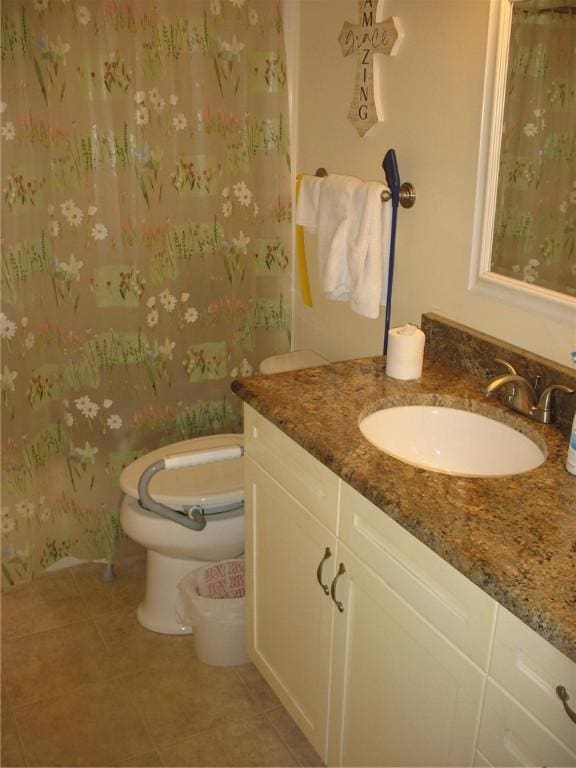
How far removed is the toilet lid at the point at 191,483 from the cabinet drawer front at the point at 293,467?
0.37m

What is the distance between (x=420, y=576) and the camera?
1225 millimetres

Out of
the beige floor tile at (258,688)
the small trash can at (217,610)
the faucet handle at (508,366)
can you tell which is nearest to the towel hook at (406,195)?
the faucet handle at (508,366)

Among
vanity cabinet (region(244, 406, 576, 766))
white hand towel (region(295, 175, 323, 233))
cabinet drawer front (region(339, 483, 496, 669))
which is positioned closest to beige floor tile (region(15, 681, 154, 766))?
vanity cabinet (region(244, 406, 576, 766))

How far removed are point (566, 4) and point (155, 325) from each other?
138 cm

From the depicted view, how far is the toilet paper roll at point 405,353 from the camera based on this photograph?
1658 millimetres

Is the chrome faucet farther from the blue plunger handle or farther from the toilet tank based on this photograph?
the toilet tank

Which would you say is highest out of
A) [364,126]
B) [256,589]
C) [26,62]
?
[26,62]

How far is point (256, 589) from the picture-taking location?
6.09 ft

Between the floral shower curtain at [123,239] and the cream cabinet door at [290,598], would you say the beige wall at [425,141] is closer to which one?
the floral shower curtain at [123,239]

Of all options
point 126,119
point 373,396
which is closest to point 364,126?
point 126,119

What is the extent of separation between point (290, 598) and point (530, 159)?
1063mm

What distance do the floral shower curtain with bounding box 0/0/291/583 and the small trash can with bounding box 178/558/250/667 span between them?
0.47m

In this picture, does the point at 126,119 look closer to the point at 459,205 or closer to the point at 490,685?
the point at 459,205

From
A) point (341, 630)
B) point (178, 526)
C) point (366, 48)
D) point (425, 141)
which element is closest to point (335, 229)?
point (425, 141)
